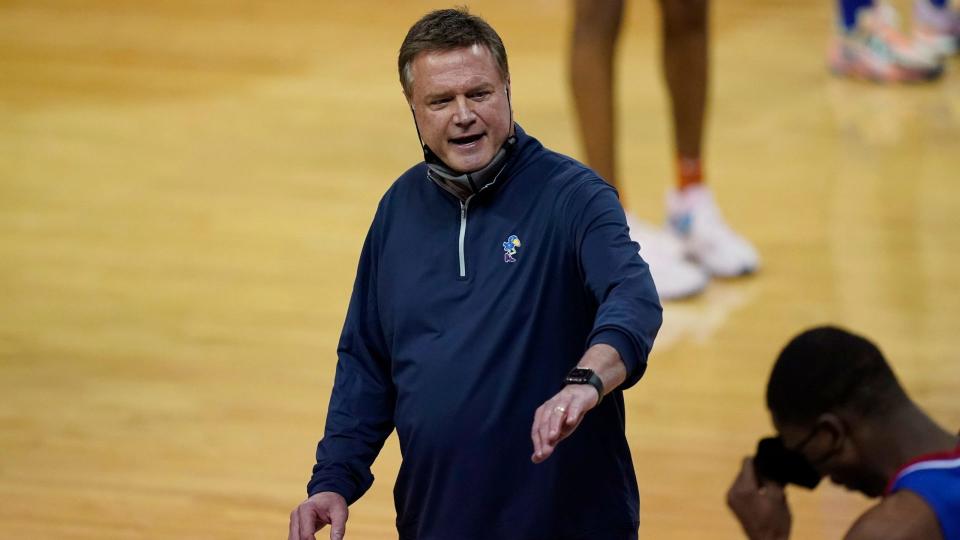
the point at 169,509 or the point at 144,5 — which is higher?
the point at 144,5

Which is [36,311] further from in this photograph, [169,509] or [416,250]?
[416,250]

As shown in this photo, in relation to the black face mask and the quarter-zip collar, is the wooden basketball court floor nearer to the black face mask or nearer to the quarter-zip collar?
the black face mask

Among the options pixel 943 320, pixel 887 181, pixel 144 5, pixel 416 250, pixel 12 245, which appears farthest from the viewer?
pixel 144 5

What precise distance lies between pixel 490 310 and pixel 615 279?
182 millimetres

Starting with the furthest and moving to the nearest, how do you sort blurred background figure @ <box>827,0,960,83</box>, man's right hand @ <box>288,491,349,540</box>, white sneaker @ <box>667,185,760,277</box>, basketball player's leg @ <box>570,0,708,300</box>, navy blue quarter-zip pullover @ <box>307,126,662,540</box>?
blurred background figure @ <box>827,0,960,83</box>, white sneaker @ <box>667,185,760,277</box>, basketball player's leg @ <box>570,0,708,300</box>, man's right hand @ <box>288,491,349,540</box>, navy blue quarter-zip pullover @ <box>307,126,662,540</box>

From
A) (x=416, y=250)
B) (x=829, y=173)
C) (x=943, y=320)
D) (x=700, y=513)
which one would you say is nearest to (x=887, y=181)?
(x=829, y=173)

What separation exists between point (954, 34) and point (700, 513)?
3.96 meters

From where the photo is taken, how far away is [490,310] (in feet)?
7.05

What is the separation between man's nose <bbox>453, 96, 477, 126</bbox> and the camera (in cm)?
219

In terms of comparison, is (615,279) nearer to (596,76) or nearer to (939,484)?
(939,484)

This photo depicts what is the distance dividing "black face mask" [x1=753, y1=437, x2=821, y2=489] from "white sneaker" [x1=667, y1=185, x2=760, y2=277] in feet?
7.27

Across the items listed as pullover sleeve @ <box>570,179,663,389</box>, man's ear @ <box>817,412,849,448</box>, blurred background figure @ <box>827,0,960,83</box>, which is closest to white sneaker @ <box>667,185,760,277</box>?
blurred background figure @ <box>827,0,960,83</box>

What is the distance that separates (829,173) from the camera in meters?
5.31

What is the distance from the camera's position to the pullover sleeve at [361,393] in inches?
91.8
